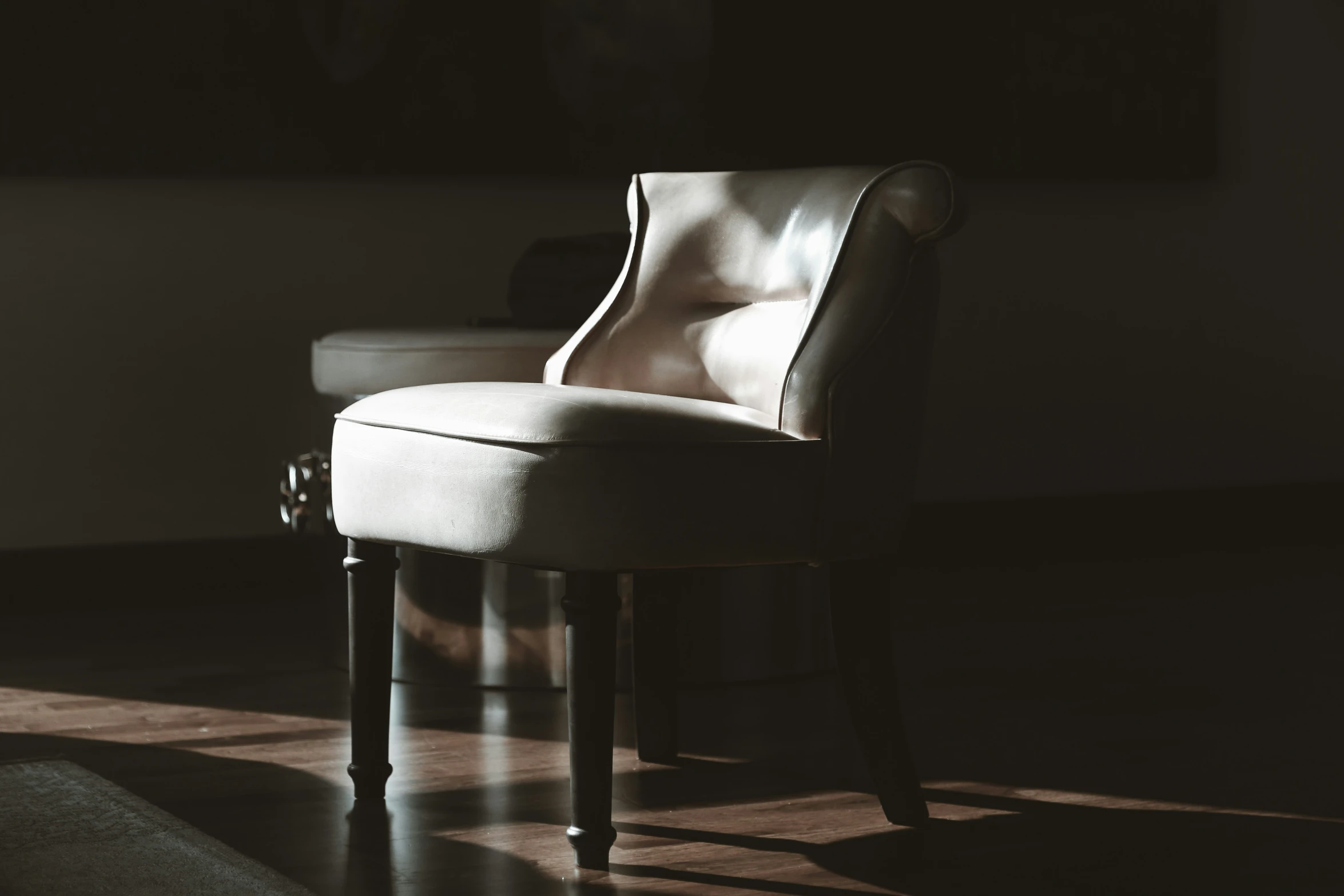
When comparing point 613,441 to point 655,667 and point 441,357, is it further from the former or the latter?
point 441,357

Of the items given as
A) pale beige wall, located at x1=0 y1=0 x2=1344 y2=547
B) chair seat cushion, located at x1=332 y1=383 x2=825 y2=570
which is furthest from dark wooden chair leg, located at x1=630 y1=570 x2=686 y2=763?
pale beige wall, located at x1=0 y1=0 x2=1344 y2=547

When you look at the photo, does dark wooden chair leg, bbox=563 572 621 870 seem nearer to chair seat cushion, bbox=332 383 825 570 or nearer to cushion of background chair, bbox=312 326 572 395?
chair seat cushion, bbox=332 383 825 570

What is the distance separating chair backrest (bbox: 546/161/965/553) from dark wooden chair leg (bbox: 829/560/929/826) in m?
0.08

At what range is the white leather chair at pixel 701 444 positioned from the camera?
5.22 feet

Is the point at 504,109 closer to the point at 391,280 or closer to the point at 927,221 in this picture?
the point at 391,280

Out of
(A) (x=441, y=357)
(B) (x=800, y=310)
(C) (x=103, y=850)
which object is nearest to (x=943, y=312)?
(A) (x=441, y=357)

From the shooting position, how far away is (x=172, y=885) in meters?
1.54

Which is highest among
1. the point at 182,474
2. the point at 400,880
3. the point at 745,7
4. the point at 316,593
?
the point at 745,7

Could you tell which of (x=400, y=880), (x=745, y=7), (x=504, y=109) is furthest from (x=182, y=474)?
(x=400, y=880)

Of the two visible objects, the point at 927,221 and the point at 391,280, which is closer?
the point at 927,221

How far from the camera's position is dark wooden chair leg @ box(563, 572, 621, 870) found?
1595 millimetres

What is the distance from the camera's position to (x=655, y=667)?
80.5 inches

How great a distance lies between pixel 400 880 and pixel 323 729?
64cm

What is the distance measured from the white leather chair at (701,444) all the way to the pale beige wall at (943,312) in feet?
4.58
